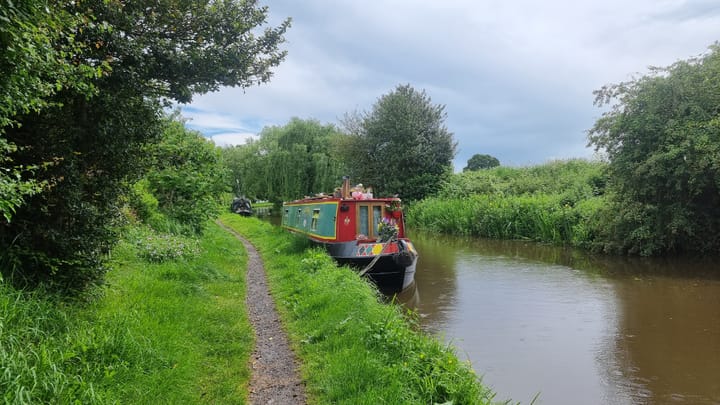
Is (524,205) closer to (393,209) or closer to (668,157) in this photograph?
(668,157)

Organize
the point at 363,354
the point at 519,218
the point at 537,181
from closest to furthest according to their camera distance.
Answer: the point at 363,354 → the point at 519,218 → the point at 537,181

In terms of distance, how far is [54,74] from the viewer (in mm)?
2941

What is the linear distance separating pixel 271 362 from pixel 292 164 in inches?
1132

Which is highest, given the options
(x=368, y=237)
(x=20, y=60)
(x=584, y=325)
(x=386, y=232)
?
(x=20, y=60)

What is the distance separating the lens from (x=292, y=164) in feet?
108

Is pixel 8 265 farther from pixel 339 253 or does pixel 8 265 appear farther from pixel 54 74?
pixel 339 253

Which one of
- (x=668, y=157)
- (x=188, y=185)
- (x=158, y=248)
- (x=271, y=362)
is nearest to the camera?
(x=271, y=362)

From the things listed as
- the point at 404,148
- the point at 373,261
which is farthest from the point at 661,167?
the point at 404,148

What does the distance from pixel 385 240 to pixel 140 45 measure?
20.6 ft

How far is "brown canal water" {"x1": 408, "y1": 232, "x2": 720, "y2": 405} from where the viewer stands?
5312 mm

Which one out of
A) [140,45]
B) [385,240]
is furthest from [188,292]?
[385,240]

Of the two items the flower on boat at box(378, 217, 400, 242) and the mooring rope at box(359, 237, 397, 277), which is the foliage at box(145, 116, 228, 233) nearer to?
the flower on boat at box(378, 217, 400, 242)

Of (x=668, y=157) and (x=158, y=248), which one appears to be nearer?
(x=158, y=248)

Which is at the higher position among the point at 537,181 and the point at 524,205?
the point at 537,181
